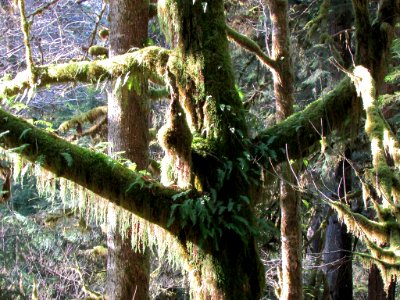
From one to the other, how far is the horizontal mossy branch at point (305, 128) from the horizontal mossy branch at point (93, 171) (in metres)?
1.15

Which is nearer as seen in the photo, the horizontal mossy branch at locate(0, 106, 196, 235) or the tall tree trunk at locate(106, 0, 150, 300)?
the horizontal mossy branch at locate(0, 106, 196, 235)

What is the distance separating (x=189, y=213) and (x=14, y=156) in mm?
1686

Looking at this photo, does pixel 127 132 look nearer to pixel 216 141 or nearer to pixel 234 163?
pixel 216 141

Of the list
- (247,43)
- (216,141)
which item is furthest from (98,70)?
(247,43)

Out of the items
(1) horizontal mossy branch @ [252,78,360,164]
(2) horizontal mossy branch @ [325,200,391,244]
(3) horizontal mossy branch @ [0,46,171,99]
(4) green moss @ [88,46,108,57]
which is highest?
(4) green moss @ [88,46,108,57]

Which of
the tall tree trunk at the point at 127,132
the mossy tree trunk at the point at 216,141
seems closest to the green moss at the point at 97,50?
the tall tree trunk at the point at 127,132

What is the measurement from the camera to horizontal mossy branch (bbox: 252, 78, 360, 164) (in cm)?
509

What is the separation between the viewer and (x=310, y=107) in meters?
5.32

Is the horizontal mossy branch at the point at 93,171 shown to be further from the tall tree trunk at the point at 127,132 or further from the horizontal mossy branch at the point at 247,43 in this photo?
the horizontal mossy branch at the point at 247,43

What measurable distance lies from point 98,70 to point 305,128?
2444mm

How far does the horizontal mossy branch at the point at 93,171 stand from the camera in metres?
4.25

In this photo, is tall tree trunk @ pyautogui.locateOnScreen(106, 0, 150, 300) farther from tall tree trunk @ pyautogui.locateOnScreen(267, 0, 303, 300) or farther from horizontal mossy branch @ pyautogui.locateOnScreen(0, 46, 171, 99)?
tall tree trunk @ pyautogui.locateOnScreen(267, 0, 303, 300)

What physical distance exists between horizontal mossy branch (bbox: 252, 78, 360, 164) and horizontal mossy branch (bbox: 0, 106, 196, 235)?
115cm

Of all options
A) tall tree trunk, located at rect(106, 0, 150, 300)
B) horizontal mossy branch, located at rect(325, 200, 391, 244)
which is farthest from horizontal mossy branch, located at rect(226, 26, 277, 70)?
horizontal mossy branch, located at rect(325, 200, 391, 244)
